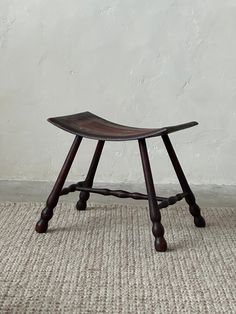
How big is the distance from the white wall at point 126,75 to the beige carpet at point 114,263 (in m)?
0.45

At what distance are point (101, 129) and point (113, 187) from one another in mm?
688

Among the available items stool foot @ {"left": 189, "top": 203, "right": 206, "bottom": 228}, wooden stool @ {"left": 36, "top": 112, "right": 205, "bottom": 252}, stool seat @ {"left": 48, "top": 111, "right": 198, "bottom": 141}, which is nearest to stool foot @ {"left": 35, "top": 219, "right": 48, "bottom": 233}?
wooden stool @ {"left": 36, "top": 112, "right": 205, "bottom": 252}

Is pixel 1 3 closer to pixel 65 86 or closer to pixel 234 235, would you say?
pixel 65 86

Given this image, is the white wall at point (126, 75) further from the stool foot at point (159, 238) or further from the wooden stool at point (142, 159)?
the stool foot at point (159, 238)

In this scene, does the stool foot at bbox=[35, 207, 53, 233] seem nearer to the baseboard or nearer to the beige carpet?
the beige carpet

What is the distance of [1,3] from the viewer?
99.4 inches

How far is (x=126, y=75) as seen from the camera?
2527 mm

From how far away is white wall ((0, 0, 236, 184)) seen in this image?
98.0 inches

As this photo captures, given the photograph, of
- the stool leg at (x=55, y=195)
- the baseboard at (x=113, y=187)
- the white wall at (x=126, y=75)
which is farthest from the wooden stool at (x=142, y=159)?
the white wall at (x=126, y=75)

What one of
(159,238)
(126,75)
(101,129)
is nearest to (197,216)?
(159,238)

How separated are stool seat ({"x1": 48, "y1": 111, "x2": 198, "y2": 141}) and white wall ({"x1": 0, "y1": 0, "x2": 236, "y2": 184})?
0.49 m

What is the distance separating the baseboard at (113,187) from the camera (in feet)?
7.66

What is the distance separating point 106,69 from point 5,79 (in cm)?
43

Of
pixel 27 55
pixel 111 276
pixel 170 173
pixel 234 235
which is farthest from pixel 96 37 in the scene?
pixel 111 276
